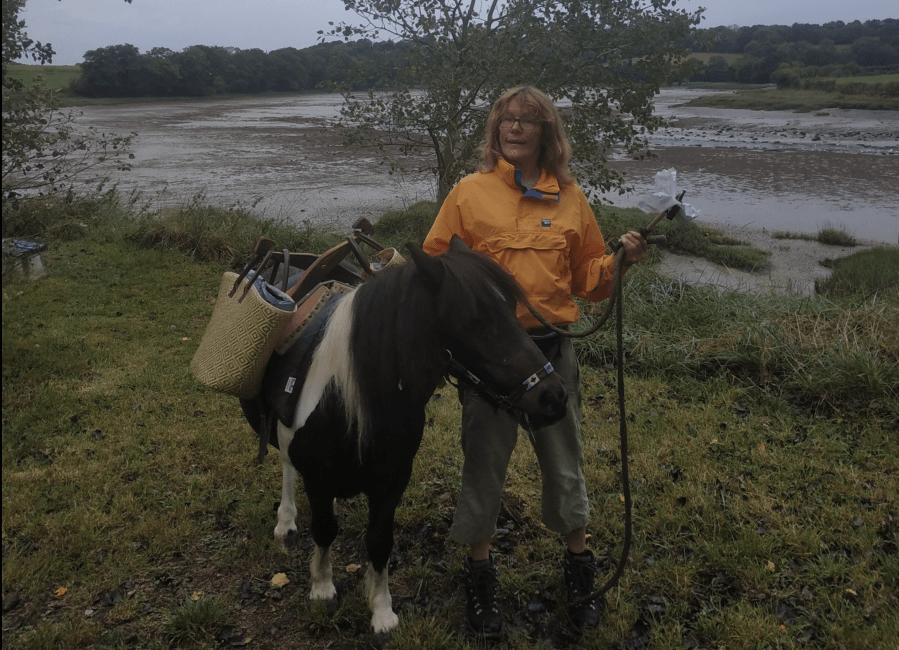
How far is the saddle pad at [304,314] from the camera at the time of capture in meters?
2.92

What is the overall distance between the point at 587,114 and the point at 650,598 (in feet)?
20.7

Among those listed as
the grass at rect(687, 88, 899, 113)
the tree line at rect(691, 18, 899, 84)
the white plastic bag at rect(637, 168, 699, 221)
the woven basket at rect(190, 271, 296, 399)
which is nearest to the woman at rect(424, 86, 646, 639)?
the white plastic bag at rect(637, 168, 699, 221)

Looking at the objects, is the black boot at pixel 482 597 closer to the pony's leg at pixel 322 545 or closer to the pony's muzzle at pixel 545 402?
the pony's leg at pixel 322 545

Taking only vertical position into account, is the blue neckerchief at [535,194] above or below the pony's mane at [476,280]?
above

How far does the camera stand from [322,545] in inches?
125

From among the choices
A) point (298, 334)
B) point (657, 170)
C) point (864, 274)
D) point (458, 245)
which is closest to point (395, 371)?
point (458, 245)

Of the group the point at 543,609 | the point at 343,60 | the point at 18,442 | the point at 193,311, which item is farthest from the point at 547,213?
the point at 343,60

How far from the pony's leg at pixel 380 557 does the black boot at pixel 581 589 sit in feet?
2.98

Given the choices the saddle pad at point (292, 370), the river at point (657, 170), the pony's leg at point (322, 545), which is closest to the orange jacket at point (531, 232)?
the saddle pad at point (292, 370)

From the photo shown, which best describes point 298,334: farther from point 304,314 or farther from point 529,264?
point 529,264

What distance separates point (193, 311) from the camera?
24.6 feet

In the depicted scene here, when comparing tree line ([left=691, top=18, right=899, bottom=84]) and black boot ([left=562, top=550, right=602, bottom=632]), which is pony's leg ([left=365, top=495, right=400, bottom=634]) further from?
tree line ([left=691, top=18, right=899, bottom=84])

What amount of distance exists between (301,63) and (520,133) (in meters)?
63.7

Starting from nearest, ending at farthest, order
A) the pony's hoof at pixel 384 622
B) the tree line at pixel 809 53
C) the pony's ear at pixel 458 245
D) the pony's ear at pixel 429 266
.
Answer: the pony's ear at pixel 429 266, the pony's ear at pixel 458 245, the pony's hoof at pixel 384 622, the tree line at pixel 809 53
